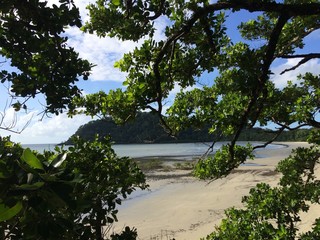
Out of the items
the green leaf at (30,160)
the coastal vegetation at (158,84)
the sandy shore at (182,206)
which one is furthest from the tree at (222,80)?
the sandy shore at (182,206)

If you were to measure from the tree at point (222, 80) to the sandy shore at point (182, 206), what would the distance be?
669cm

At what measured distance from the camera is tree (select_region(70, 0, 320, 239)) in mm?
3537

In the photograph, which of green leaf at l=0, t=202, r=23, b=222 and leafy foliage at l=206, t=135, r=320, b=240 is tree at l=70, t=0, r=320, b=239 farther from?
green leaf at l=0, t=202, r=23, b=222

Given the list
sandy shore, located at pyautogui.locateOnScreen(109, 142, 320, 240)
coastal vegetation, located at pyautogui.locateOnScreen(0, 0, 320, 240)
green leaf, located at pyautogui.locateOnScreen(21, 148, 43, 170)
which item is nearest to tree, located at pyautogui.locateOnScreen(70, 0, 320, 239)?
coastal vegetation, located at pyautogui.locateOnScreen(0, 0, 320, 240)

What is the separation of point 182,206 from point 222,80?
16440 mm

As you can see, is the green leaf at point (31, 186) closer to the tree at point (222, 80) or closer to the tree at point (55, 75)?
the tree at point (55, 75)

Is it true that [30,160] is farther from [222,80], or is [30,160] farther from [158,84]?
[222,80]

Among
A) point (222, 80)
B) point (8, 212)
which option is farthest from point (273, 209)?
point (8, 212)

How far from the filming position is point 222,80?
6340 millimetres

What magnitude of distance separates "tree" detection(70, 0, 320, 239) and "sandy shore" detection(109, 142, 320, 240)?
21.9ft

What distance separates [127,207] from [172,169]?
59.8 ft

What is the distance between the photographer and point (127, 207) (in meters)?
21.4

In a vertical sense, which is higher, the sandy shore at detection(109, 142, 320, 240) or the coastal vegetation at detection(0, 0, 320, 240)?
the coastal vegetation at detection(0, 0, 320, 240)

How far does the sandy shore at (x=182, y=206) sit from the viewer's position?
1639 centimetres
